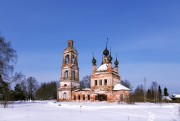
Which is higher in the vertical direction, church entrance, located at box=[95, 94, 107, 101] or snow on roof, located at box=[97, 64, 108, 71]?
snow on roof, located at box=[97, 64, 108, 71]

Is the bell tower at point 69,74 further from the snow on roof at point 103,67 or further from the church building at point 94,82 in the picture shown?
the snow on roof at point 103,67

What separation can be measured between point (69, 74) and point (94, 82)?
19.2ft

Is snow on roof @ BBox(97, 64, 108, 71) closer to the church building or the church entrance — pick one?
the church building

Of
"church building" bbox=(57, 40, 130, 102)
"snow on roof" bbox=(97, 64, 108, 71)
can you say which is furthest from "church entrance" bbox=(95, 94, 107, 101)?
"snow on roof" bbox=(97, 64, 108, 71)

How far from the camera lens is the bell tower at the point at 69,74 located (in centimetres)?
5222

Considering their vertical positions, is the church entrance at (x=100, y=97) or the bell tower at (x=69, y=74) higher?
the bell tower at (x=69, y=74)

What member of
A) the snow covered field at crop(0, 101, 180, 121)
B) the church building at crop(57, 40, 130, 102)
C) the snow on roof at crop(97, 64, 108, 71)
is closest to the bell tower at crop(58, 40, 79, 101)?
the church building at crop(57, 40, 130, 102)

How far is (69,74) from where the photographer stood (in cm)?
5253

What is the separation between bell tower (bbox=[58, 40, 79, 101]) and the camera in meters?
52.2

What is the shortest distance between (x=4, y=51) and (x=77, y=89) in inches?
968

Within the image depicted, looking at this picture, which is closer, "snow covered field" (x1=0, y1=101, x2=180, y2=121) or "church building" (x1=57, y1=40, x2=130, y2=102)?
"snow covered field" (x1=0, y1=101, x2=180, y2=121)

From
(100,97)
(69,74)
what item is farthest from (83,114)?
(69,74)

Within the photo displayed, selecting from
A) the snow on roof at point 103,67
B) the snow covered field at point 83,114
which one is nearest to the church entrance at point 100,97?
the snow on roof at point 103,67

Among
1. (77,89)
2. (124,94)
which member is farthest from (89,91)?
(124,94)
